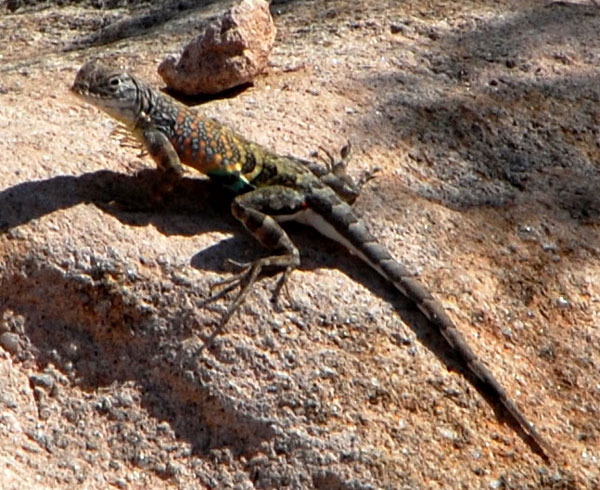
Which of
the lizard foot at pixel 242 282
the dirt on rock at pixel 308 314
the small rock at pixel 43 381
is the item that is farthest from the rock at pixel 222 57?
the small rock at pixel 43 381

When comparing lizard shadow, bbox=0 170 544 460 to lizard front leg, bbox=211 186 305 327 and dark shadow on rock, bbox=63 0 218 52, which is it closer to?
lizard front leg, bbox=211 186 305 327

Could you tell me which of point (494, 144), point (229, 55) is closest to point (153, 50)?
point (229, 55)

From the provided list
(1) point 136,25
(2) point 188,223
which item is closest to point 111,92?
(2) point 188,223

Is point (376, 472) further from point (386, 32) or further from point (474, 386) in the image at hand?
point (386, 32)

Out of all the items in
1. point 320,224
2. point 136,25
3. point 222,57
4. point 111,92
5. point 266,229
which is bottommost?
point 136,25

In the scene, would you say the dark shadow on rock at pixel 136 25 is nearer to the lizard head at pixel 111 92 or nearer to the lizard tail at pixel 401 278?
the lizard head at pixel 111 92

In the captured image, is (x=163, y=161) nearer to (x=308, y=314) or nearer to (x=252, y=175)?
(x=252, y=175)
